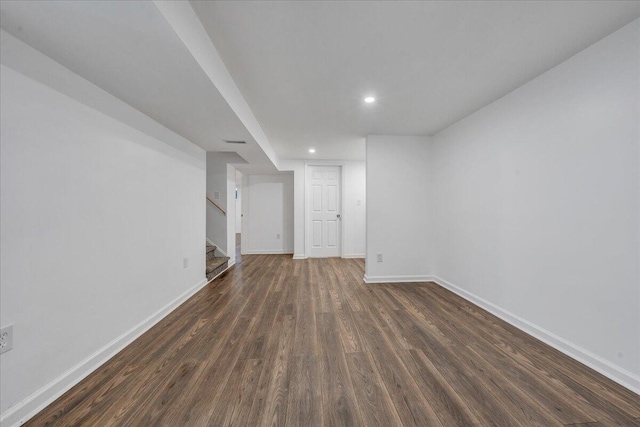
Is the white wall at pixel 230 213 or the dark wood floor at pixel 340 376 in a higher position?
the white wall at pixel 230 213

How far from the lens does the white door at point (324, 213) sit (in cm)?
530

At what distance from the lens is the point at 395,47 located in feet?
5.23

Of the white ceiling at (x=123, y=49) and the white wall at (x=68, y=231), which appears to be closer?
the white ceiling at (x=123, y=49)

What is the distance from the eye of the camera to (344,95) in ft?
7.43

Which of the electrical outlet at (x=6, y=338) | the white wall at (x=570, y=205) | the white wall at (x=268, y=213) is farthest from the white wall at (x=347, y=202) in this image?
the electrical outlet at (x=6, y=338)

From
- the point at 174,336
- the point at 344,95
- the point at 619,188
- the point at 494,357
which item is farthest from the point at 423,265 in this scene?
the point at 174,336

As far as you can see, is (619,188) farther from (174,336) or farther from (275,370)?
(174,336)

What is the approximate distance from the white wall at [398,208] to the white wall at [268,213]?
283 cm

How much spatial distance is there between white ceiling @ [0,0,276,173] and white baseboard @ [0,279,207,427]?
1.84m

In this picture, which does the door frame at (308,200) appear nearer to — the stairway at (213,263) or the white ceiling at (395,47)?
the stairway at (213,263)

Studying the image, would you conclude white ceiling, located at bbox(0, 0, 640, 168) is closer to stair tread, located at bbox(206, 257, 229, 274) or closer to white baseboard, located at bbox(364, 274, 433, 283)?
stair tread, located at bbox(206, 257, 229, 274)

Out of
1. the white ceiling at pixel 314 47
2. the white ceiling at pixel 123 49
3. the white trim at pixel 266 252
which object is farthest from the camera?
the white trim at pixel 266 252

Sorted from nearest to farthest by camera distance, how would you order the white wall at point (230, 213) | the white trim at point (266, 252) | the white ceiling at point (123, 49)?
the white ceiling at point (123, 49), the white wall at point (230, 213), the white trim at point (266, 252)

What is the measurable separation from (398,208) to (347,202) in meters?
1.83
